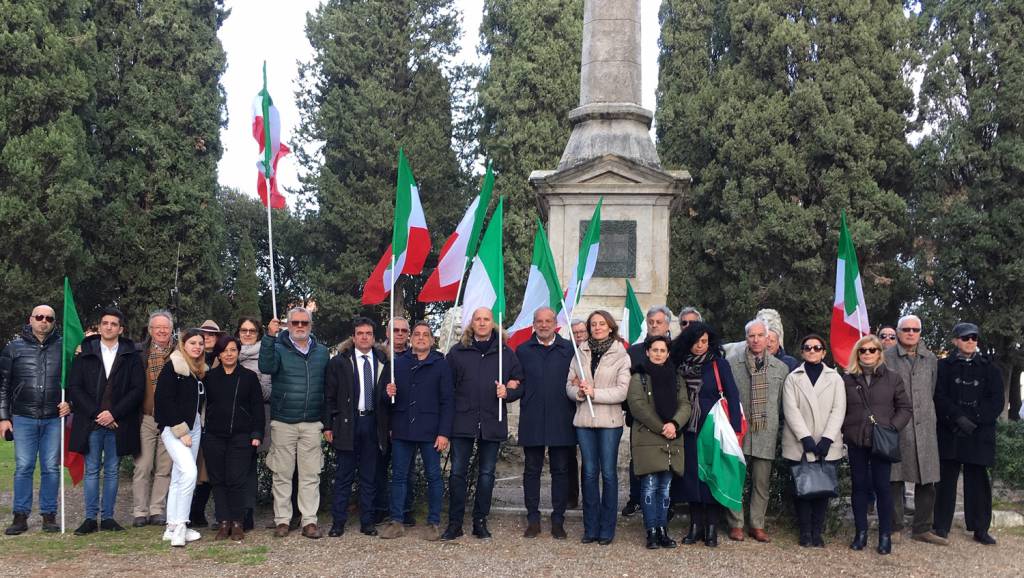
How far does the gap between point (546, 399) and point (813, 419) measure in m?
2.06

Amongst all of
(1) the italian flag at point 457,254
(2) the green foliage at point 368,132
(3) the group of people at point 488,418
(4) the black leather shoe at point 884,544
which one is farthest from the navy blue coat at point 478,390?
(2) the green foliage at point 368,132

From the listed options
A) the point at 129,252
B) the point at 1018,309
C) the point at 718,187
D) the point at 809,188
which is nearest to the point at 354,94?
the point at 129,252

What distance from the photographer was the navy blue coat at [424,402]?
6.89 m

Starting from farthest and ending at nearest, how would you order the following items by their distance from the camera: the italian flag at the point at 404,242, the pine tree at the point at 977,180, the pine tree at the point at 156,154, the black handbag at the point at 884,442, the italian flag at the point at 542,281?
1. the pine tree at the point at 156,154
2. the pine tree at the point at 977,180
3. the italian flag at the point at 542,281
4. the italian flag at the point at 404,242
5. the black handbag at the point at 884,442

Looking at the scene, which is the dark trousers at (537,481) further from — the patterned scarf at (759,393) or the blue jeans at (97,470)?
the blue jeans at (97,470)

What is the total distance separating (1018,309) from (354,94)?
2070cm

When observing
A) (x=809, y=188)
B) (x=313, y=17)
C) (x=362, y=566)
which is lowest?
(x=362, y=566)

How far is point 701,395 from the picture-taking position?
677cm

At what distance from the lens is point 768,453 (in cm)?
691

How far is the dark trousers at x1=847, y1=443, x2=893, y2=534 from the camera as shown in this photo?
6.73m

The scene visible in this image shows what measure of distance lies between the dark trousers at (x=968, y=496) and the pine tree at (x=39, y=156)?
18371 mm

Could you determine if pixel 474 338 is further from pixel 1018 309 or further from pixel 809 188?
pixel 809 188

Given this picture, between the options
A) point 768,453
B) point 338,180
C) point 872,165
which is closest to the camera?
point 768,453

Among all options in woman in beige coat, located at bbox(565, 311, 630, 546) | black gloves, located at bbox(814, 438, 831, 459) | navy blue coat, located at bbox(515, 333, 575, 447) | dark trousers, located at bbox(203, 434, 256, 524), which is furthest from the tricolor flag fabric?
black gloves, located at bbox(814, 438, 831, 459)
